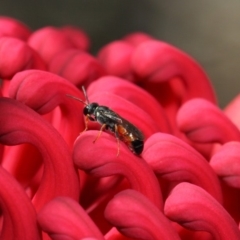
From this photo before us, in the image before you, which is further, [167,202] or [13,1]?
[13,1]

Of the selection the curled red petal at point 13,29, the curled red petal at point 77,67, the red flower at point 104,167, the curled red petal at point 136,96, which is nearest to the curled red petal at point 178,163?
the red flower at point 104,167

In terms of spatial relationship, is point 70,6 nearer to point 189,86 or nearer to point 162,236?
point 189,86

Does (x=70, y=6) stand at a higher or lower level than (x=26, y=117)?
lower

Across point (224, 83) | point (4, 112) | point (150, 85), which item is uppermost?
point (4, 112)

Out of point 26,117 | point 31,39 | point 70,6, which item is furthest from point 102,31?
point 26,117

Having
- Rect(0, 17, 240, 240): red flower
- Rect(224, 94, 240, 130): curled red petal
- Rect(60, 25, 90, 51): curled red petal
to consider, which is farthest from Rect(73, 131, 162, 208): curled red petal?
Rect(60, 25, 90, 51): curled red petal

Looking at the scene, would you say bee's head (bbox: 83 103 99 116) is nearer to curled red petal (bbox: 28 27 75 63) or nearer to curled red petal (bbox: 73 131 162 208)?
curled red petal (bbox: 73 131 162 208)

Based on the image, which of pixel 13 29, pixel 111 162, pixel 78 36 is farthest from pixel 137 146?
pixel 78 36
